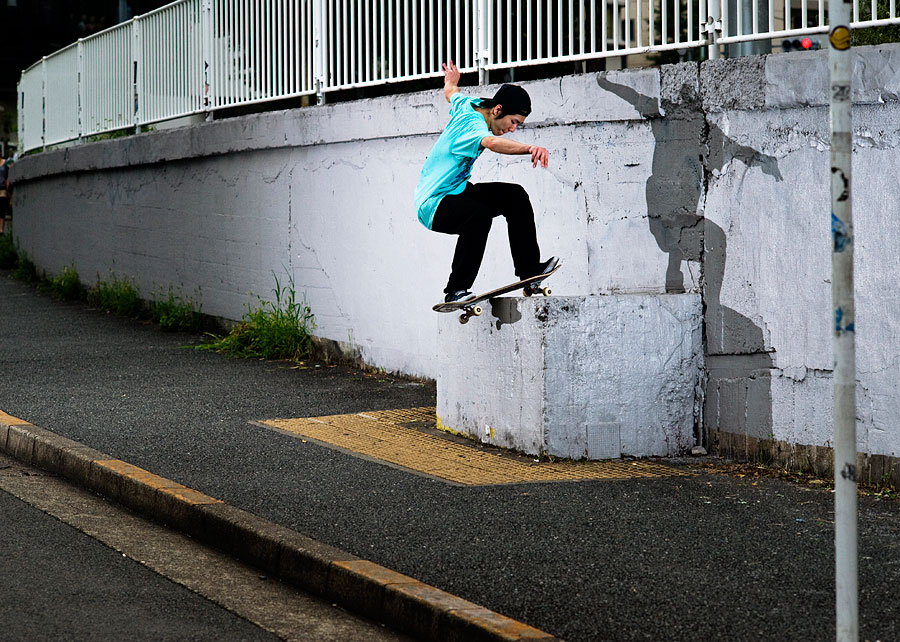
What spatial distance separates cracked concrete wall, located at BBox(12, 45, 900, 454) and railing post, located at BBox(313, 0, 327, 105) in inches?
8.9

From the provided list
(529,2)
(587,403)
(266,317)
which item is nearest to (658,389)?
(587,403)

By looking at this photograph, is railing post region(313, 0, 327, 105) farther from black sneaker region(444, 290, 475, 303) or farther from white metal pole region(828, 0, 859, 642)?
white metal pole region(828, 0, 859, 642)

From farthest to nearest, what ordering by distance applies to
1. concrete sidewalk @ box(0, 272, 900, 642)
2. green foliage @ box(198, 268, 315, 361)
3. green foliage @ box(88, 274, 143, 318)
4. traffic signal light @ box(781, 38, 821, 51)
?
green foliage @ box(88, 274, 143, 318)
green foliage @ box(198, 268, 315, 361)
traffic signal light @ box(781, 38, 821, 51)
concrete sidewalk @ box(0, 272, 900, 642)

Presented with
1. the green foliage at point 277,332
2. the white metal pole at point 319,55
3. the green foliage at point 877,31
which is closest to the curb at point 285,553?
the green foliage at point 277,332

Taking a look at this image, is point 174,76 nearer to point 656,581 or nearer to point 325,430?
point 325,430

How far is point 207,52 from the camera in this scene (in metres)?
12.3

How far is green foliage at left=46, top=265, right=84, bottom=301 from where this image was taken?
1587 centimetres

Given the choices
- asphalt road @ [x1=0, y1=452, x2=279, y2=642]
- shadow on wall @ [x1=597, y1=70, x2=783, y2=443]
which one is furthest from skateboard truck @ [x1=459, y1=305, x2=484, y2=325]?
asphalt road @ [x1=0, y1=452, x2=279, y2=642]

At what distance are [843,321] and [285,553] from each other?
2632mm

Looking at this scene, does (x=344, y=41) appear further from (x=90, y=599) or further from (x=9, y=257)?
(x=9, y=257)

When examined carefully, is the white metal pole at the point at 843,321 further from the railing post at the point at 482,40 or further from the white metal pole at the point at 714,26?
the railing post at the point at 482,40

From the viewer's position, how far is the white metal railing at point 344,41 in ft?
22.9

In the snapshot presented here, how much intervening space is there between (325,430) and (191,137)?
5639 mm

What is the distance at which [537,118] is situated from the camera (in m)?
7.83
